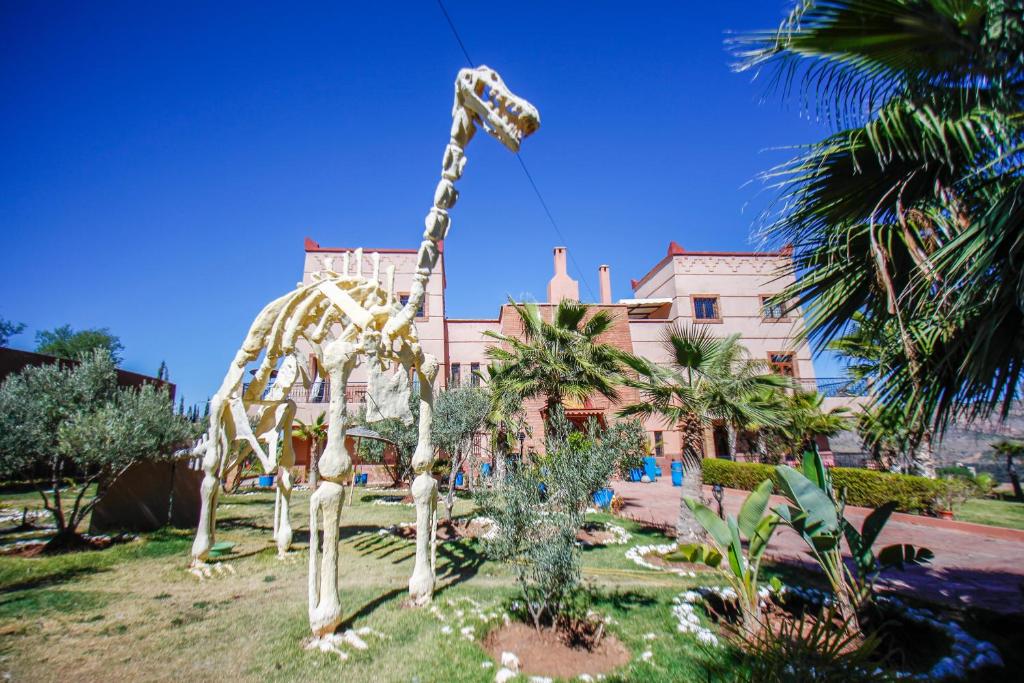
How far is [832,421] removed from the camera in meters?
14.8

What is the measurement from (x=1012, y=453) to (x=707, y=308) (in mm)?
13255

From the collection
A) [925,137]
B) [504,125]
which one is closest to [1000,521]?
[925,137]

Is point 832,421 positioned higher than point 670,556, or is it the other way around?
point 832,421

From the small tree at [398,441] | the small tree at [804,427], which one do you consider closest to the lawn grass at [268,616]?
the small tree at [398,441]

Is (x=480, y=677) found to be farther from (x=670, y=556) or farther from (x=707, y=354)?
(x=707, y=354)

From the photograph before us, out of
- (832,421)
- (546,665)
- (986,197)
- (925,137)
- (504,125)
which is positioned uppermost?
(504,125)

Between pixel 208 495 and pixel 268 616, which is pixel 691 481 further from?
pixel 208 495

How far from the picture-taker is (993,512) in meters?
13.3

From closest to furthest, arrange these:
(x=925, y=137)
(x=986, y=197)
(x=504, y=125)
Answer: (x=925, y=137) → (x=986, y=197) → (x=504, y=125)

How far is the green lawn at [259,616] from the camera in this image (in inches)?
151

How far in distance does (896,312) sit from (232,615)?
722 cm

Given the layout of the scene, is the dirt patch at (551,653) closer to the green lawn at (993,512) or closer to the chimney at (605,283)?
the green lawn at (993,512)

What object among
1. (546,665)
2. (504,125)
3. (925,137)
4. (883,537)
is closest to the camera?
(925,137)

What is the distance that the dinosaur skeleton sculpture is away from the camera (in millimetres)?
4469
